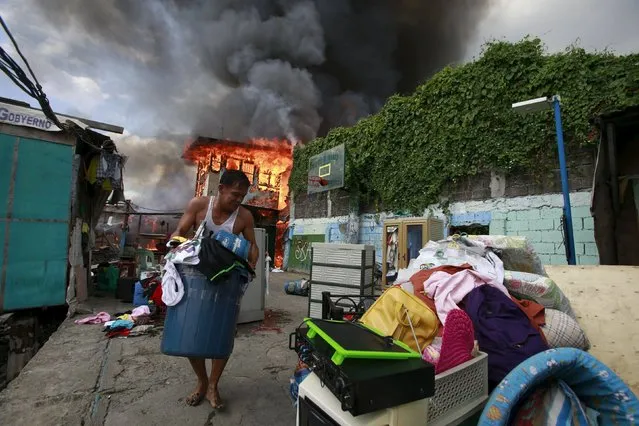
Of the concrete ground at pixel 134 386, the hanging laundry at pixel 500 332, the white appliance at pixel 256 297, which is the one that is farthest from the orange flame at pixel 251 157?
the hanging laundry at pixel 500 332

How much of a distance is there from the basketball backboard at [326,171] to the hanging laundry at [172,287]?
974 cm

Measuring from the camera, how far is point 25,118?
5.43 metres

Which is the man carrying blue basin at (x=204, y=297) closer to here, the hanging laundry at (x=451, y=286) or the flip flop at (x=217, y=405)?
the flip flop at (x=217, y=405)

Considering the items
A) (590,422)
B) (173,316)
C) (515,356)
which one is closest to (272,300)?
(173,316)

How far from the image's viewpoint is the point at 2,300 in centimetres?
503

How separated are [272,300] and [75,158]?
511 cm

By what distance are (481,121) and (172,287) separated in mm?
8535

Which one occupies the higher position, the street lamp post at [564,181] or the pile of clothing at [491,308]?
the street lamp post at [564,181]

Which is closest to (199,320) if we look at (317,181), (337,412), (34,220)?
(337,412)

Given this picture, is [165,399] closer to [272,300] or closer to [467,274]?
[467,274]

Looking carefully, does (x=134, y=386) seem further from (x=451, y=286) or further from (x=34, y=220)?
(x=34, y=220)

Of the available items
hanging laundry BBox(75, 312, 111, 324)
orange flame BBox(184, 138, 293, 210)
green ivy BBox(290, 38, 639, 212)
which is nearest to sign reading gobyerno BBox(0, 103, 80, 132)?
hanging laundry BBox(75, 312, 111, 324)

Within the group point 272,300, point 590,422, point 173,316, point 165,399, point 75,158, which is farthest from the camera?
point 272,300

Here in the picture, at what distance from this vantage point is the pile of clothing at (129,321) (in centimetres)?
421
